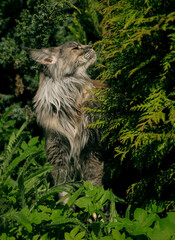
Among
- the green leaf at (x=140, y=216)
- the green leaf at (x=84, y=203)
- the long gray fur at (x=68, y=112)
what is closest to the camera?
the green leaf at (x=140, y=216)

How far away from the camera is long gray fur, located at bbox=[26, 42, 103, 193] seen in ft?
10.3

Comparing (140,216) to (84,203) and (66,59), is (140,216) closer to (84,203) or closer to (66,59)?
(84,203)

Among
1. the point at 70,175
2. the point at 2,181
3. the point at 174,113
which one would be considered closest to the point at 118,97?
the point at 174,113

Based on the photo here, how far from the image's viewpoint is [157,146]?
2.27 meters

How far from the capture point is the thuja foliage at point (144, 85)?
2.09m

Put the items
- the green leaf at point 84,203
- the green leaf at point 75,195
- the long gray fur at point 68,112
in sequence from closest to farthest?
the green leaf at point 84,203
the green leaf at point 75,195
the long gray fur at point 68,112

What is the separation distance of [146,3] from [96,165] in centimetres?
201

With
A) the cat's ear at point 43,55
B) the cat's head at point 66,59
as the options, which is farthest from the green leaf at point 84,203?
the cat's ear at point 43,55

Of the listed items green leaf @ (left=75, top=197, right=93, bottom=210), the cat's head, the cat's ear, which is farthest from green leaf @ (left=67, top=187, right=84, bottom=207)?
the cat's ear

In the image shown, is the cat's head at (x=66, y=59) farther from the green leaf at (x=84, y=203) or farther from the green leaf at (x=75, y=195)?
the green leaf at (x=84, y=203)

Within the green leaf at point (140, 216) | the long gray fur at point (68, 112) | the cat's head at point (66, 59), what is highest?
the cat's head at point (66, 59)

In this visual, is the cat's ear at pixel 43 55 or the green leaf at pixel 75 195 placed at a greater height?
the cat's ear at pixel 43 55

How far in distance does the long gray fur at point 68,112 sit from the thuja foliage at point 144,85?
443 mm

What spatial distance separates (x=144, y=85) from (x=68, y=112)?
1168 mm
